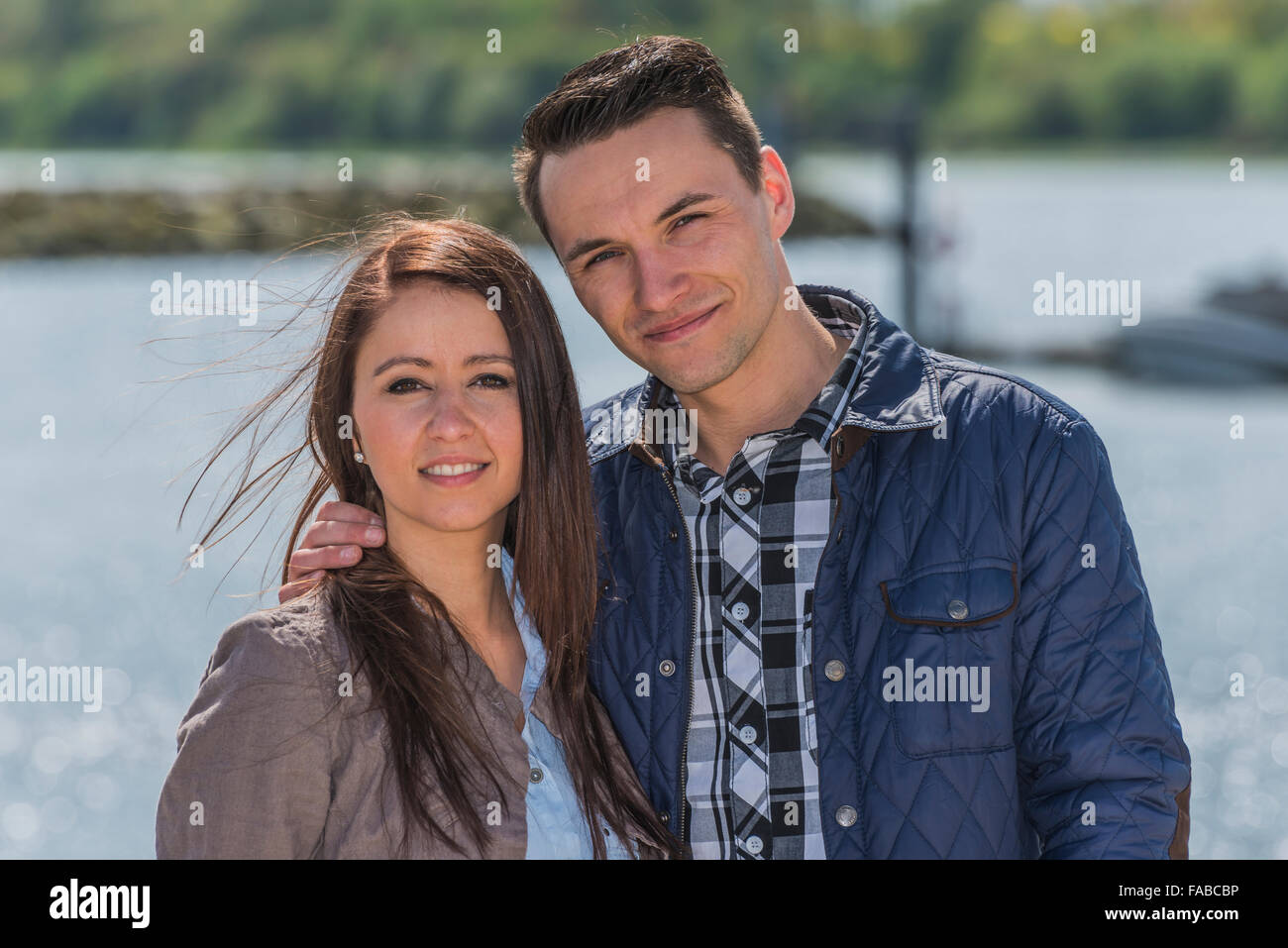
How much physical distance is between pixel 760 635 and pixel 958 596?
12.2 inches

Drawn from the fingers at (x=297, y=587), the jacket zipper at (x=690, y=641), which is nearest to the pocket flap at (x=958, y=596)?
the jacket zipper at (x=690, y=641)

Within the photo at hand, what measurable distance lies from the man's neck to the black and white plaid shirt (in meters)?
0.06

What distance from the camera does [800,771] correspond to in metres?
2.07

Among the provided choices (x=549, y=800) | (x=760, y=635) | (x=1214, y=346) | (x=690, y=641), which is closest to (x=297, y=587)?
(x=549, y=800)

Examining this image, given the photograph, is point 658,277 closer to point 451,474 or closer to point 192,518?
point 451,474

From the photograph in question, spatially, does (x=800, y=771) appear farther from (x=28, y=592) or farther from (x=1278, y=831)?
(x=28, y=592)

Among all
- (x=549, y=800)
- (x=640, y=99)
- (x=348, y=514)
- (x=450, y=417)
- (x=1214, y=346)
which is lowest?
(x=549, y=800)

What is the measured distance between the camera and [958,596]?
2055 mm

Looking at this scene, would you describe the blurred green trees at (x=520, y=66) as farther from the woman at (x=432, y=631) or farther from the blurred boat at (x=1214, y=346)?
the woman at (x=432, y=631)

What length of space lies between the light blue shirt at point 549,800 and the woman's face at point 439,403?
285mm

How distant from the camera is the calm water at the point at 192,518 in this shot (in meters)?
6.91

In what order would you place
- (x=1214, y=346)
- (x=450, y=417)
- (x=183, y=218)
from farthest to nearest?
(x=183, y=218) < (x=1214, y=346) < (x=450, y=417)

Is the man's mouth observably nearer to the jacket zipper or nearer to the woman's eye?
the jacket zipper
